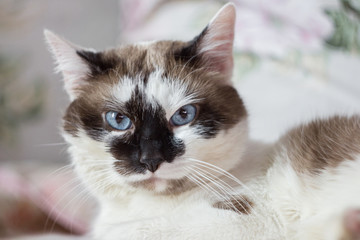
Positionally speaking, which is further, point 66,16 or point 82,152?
point 66,16

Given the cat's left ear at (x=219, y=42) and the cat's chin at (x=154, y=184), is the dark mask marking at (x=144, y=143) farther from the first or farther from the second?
the cat's left ear at (x=219, y=42)

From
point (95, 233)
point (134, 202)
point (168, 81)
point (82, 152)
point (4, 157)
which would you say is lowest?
point (4, 157)

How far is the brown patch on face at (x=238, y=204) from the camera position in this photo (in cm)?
99

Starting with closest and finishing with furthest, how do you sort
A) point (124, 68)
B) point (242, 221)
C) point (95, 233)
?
point (242, 221) < point (124, 68) < point (95, 233)

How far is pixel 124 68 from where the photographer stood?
1085 millimetres

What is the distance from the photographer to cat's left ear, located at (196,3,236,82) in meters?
1.08

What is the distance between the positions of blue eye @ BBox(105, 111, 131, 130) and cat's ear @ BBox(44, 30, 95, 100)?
0.58 feet

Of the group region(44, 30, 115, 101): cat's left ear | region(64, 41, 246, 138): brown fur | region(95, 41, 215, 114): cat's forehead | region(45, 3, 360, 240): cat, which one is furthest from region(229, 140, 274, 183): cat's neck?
region(44, 30, 115, 101): cat's left ear

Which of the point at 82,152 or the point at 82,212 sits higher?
the point at 82,152

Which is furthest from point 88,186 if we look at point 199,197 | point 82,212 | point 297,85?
point 297,85

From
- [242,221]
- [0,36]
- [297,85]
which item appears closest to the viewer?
[242,221]

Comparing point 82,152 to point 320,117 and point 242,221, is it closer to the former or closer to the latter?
point 242,221

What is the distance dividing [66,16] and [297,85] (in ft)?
5.71

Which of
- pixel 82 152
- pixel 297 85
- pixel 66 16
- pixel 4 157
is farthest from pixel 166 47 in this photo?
pixel 4 157
